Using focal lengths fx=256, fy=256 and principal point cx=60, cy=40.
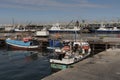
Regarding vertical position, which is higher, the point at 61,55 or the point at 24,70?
the point at 61,55

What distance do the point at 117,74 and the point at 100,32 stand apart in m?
70.1

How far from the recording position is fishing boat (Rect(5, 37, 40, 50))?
5434 cm

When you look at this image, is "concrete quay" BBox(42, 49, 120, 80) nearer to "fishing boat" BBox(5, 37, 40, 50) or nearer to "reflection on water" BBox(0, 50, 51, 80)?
"reflection on water" BBox(0, 50, 51, 80)

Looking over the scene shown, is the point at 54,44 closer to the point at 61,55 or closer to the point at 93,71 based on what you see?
the point at 61,55

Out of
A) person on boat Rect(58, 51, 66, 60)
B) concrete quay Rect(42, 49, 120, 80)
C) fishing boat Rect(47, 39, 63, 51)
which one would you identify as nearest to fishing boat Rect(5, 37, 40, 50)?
fishing boat Rect(47, 39, 63, 51)

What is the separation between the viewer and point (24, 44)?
181ft

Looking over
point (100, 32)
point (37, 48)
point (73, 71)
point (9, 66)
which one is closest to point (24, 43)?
point (37, 48)

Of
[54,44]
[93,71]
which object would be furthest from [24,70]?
[54,44]

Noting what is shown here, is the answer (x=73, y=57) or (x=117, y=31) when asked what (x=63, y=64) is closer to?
(x=73, y=57)

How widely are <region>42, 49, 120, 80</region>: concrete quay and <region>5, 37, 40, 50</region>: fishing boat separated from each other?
2631 centimetres

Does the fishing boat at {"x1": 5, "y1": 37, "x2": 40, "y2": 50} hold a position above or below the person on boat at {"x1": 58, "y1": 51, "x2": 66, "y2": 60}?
below

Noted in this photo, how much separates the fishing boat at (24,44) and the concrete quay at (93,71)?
26.3 m

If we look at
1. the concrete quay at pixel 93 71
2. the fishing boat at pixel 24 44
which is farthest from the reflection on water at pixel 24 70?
the fishing boat at pixel 24 44

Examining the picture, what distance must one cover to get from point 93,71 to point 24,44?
33196mm
